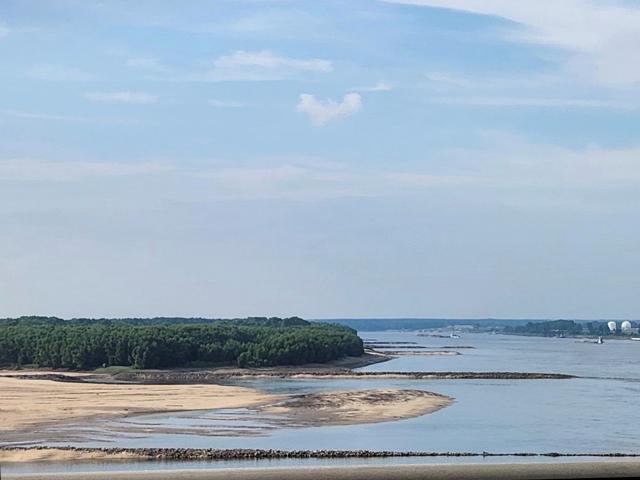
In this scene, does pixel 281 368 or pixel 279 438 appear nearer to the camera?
pixel 279 438

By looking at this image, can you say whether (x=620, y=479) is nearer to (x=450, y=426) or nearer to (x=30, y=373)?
(x=450, y=426)

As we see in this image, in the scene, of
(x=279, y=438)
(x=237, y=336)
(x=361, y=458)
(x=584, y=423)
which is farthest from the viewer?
(x=237, y=336)

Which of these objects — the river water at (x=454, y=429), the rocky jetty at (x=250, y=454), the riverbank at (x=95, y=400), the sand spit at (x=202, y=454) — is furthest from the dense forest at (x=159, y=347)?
the rocky jetty at (x=250, y=454)

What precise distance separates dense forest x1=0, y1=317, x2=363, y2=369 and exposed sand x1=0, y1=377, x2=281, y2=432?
13.1 meters

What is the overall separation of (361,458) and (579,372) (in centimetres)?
4990

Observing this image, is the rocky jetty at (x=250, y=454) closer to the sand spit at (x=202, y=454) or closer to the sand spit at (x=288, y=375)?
the sand spit at (x=202, y=454)

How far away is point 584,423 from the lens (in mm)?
40844

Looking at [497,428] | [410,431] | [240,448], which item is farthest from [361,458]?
[497,428]

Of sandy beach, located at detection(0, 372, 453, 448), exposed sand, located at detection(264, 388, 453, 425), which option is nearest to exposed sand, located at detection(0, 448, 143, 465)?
sandy beach, located at detection(0, 372, 453, 448)

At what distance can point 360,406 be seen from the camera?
47156 mm

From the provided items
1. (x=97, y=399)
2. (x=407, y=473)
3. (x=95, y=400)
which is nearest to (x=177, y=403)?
(x=95, y=400)

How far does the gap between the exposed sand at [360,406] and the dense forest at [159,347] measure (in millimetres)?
27263

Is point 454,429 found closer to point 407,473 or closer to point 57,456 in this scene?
point 57,456

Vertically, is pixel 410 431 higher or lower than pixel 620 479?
lower
